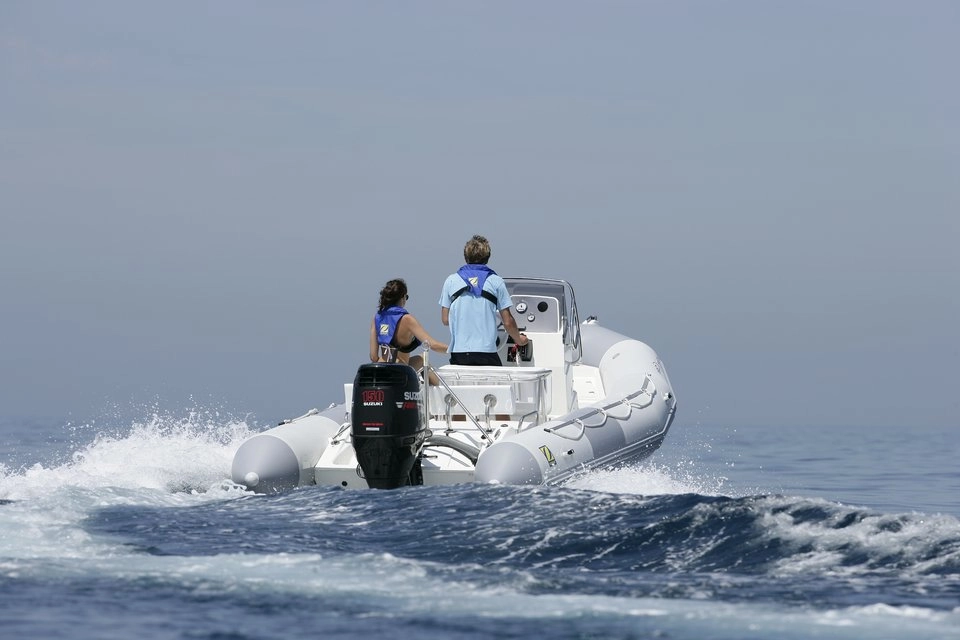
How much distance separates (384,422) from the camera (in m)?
7.24

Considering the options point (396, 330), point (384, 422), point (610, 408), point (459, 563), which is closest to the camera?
point (459, 563)

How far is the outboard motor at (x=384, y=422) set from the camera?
7.25 metres

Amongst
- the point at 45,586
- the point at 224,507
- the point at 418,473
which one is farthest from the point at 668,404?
the point at 45,586

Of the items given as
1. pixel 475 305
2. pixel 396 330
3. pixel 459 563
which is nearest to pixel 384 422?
pixel 396 330

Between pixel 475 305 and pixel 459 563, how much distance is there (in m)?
3.26

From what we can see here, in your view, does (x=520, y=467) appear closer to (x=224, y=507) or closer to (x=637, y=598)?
(x=224, y=507)

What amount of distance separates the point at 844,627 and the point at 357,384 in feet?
12.2

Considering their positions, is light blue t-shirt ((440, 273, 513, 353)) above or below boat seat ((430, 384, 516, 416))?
above

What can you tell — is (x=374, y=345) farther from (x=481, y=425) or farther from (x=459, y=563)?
(x=459, y=563)

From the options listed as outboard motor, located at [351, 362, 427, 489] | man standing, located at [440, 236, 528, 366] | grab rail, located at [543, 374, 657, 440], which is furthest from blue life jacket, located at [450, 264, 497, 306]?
outboard motor, located at [351, 362, 427, 489]

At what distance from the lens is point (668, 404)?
9.87 metres

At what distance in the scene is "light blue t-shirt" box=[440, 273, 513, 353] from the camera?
8422 millimetres

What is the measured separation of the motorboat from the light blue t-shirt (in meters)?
0.22

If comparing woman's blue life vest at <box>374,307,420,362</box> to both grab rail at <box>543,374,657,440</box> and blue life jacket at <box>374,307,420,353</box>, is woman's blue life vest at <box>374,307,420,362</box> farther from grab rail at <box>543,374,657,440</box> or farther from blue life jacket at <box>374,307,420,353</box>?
grab rail at <box>543,374,657,440</box>
